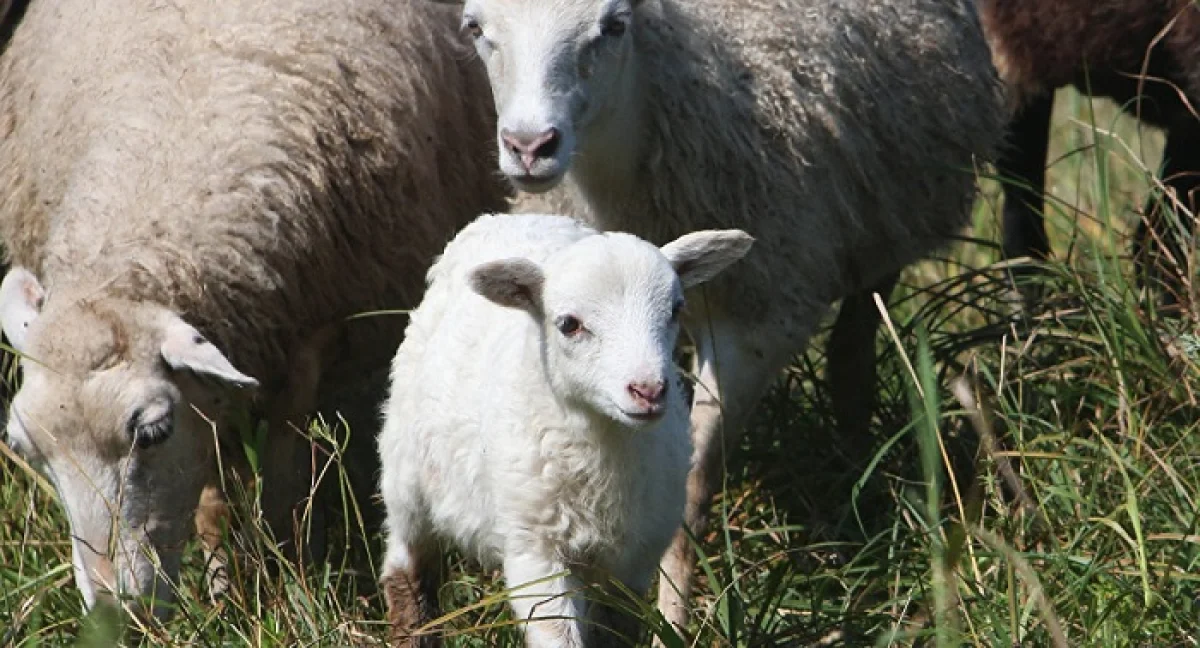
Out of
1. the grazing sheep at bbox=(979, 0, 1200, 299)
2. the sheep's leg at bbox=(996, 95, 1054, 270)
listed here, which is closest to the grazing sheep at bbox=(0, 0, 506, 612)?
the grazing sheep at bbox=(979, 0, 1200, 299)

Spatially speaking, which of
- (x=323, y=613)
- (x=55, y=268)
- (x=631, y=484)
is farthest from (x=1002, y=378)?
(x=55, y=268)

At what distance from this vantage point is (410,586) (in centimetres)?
407

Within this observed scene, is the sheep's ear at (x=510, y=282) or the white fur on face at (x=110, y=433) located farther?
A: the white fur on face at (x=110, y=433)

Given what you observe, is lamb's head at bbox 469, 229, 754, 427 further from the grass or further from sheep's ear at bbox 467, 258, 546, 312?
the grass

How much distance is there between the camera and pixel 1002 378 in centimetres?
447

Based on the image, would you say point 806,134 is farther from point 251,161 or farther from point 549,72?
point 251,161

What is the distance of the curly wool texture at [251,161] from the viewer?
479cm

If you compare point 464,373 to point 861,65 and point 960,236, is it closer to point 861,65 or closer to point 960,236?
point 861,65

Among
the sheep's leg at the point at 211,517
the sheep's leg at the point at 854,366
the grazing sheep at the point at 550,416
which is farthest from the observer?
the sheep's leg at the point at 854,366

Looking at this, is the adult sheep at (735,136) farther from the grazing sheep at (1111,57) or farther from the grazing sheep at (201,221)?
the grazing sheep at (1111,57)

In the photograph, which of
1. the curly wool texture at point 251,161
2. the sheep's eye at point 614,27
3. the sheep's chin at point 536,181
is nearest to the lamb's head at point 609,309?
the sheep's chin at point 536,181

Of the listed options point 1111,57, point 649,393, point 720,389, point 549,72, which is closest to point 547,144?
point 549,72

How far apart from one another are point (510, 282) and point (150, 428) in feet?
4.38

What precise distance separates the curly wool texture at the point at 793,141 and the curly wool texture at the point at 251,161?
2.17 feet
